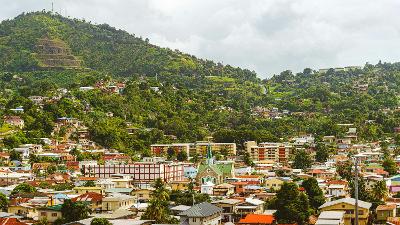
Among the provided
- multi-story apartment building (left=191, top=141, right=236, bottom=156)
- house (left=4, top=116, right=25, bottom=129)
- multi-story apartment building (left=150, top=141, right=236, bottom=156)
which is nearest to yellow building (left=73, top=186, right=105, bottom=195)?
house (left=4, top=116, right=25, bottom=129)

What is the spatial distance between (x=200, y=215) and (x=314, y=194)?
501 inches

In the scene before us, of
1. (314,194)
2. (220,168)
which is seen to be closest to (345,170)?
(220,168)

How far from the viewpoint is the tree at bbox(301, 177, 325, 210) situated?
4719 centimetres

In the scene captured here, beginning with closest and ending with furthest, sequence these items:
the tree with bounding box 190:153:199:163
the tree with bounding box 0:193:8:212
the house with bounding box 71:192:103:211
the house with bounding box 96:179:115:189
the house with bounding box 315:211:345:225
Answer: the house with bounding box 315:211:345:225 → the tree with bounding box 0:193:8:212 → the house with bounding box 71:192:103:211 → the house with bounding box 96:179:115:189 → the tree with bounding box 190:153:199:163

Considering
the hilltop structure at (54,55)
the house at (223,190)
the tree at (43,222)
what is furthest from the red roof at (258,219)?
the hilltop structure at (54,55)

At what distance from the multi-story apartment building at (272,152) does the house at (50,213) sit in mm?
49327

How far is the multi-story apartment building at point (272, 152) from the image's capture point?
87500mm

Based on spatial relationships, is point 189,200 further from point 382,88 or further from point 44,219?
point 382,88

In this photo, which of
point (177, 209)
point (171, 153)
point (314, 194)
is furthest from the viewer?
point (171, 153)

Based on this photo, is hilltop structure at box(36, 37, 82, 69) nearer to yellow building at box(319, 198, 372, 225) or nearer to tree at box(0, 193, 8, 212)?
tree at box(0, 193, 8, 212)

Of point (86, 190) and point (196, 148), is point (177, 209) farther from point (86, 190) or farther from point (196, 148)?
point (196, 148)

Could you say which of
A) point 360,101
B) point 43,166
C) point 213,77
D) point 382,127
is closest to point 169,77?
point 213,77

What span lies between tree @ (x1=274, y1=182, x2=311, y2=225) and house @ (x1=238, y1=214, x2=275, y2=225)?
49 centimetres

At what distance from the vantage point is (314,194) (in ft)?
160
